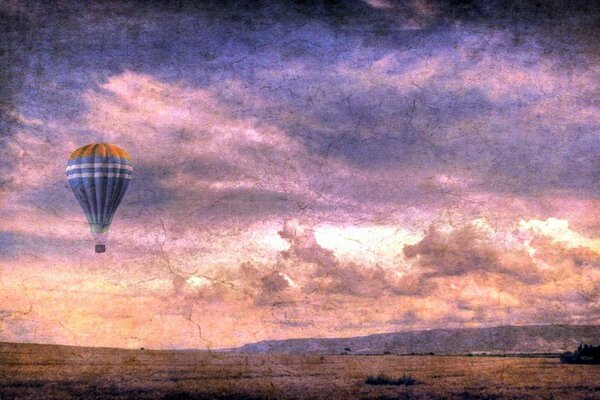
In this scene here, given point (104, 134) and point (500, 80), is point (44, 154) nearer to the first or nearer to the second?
point (104, 134)

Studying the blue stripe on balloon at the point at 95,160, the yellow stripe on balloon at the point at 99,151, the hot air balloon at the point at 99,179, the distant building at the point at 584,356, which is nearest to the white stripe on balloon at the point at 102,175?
the hot air balloon at the point at 99,179

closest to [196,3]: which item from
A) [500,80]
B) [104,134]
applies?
[104,134]

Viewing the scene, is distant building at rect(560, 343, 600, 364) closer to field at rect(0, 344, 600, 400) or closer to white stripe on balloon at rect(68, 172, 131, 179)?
field at rect(0, 344, 600, 400)

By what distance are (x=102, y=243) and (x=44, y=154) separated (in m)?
2.13

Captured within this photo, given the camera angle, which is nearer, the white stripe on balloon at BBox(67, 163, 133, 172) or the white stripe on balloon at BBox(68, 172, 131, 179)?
the white stripe on balloon at BBox(67, 163, 133, 172)

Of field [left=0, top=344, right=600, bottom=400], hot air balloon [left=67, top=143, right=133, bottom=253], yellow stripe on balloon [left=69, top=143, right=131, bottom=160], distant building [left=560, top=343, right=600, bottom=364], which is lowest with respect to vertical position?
distant building [left=560, top=343, right=600, bottom=364]

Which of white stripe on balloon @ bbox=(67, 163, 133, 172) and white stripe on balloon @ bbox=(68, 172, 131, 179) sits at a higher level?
white stripe on balloon @ bbox=(67, 163, 133, 172)

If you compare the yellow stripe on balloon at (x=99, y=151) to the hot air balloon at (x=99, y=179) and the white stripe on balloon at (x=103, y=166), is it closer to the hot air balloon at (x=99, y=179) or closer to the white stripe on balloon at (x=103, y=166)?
the hot air balloon at (x=99, y=179)

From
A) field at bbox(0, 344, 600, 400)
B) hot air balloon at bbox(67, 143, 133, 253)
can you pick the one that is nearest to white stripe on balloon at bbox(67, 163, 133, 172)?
hot air balloon at bbox(67, 143, 133, 253)

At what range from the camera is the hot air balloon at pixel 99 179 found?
1442 centimetres

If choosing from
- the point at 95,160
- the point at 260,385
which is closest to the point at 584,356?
the point at 260,385

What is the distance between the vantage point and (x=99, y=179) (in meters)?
14.9

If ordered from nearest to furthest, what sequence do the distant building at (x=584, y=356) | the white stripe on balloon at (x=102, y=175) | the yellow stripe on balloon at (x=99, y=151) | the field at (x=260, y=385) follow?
the field at (x=260, y=385) → the yellow stripe on balloon at (x=99, y=151) → the white stripe on balloon at (x=102, y=175) → the distant building at (x=584, y=356)

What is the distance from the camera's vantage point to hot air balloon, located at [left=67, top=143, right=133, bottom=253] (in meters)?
14.4
